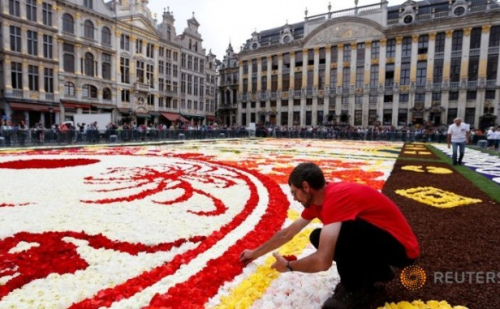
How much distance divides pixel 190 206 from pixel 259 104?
2011 inches

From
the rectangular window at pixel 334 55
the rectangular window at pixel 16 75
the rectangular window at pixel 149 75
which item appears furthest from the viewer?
the rectangular window at pixel 334 55

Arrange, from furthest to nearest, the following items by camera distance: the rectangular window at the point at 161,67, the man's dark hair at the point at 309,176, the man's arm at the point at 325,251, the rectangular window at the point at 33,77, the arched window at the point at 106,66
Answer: the rectangular window at the point at 161,67 < the arched window at the point at 106,66 < the rectangular window at the point at 33,77 < the man's dark hair at the point at 309,176 < the man's arm at the point at 325,251

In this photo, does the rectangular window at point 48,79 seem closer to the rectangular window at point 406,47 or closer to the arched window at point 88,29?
the arched window at point 88,29

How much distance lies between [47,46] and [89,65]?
15.9ft

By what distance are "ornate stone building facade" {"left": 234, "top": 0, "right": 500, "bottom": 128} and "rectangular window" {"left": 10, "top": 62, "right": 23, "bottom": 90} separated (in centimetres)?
3445

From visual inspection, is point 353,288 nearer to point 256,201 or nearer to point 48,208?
point 256,201

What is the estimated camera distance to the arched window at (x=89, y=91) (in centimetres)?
3396

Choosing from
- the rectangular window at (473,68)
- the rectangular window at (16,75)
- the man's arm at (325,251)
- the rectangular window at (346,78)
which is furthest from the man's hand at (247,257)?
the rectangular window at (346,78)

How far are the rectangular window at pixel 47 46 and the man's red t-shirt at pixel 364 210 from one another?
3609 cm

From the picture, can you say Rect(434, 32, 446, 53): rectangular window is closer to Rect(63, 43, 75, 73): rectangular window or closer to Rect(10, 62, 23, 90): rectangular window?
Rect(63, 43, 75, 73): rectangular window

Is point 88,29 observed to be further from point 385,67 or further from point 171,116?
point 385,67

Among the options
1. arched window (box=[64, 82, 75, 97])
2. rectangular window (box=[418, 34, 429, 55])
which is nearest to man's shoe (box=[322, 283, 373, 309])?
arched window (box=[64, 82, 75, 97])

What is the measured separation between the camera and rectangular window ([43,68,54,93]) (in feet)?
99.4

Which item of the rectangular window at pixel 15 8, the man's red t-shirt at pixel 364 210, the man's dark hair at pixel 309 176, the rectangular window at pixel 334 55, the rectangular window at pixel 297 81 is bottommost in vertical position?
the man's red t-shirt at pixel 364 210
